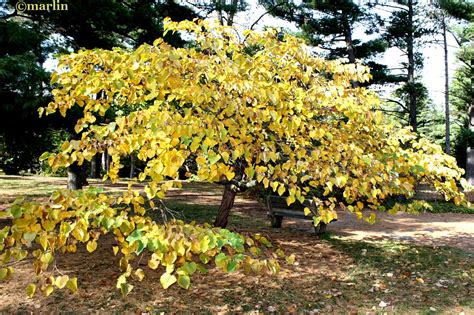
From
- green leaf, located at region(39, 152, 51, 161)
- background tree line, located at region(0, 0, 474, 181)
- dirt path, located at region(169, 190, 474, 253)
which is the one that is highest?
background tree line, located at region(0, 0, 474, 181)

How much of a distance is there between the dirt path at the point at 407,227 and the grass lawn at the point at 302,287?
3.69ft

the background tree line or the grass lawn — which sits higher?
the background tree line

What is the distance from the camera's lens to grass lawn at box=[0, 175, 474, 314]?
389 cm

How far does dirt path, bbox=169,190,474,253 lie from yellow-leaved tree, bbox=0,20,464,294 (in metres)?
3.93

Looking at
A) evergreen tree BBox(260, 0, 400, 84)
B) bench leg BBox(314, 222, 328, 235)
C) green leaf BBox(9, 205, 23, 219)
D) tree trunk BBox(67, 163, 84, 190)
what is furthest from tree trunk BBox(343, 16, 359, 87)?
green leaf BBox(9, 205, 23, 219)

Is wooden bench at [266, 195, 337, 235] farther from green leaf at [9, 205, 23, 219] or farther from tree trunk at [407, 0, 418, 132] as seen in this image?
tree trunk at [407, 0, 418, 132]

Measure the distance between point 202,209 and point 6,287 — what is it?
606cm

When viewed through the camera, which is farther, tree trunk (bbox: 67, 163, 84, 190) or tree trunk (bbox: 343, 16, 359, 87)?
tree trunk (bbox: 343, 16, 359, 87)

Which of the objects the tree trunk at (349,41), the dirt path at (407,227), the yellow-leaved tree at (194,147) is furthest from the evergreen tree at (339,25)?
the yellow-leaved tree at (194,147)

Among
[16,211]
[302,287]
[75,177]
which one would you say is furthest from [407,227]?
[75,177]

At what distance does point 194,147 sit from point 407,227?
26.5 ft

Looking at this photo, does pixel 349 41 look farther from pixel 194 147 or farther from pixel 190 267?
pixel 190 267

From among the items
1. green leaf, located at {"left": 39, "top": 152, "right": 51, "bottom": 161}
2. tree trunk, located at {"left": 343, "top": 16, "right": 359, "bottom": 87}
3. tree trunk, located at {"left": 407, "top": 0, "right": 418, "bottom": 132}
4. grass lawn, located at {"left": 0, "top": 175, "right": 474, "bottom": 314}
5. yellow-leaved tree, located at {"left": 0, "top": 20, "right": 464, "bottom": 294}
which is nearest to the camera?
yellow-leaved tree, located at {"left": 0, "top": 20, "right": 464, "bottom": 294}

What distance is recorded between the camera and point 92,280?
176 inches
